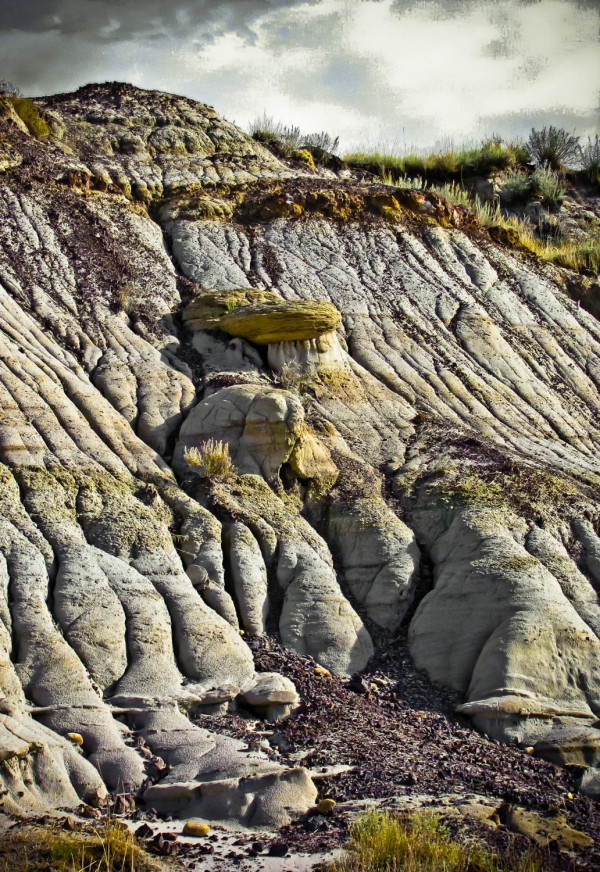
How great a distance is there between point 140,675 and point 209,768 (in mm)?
1748

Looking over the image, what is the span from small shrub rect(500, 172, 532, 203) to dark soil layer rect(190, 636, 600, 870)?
64.3 feet

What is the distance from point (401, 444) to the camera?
54.7 ft

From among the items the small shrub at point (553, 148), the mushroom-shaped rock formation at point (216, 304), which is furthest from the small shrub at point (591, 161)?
the mushroom-shaped rock formation at point (216, 304)

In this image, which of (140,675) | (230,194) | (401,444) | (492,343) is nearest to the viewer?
(140,675)

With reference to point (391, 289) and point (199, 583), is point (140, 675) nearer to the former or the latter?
point (199, 583)

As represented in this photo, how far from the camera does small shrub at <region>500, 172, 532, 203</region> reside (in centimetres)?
2891

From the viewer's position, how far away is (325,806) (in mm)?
8789

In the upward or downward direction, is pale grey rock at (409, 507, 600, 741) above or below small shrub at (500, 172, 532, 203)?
below

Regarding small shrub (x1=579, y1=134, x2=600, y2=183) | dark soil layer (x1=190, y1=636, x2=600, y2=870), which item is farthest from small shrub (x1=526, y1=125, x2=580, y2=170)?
dark soil layer (x1=190, y1=636, x2=600, y2=870)

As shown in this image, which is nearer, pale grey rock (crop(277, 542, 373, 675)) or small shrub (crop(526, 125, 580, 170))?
pale grey rock (crop(277, 542, 373, 675))

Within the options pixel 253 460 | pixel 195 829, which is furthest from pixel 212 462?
pixel 195 829

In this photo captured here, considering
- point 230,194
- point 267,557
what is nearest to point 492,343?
point 230,194

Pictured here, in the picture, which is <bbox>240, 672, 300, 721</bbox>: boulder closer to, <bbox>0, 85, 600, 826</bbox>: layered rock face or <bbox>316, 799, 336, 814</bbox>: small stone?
<bbox>0, 85, 600, 826</bbox>: layered rock face

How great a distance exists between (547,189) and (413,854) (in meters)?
24.4
